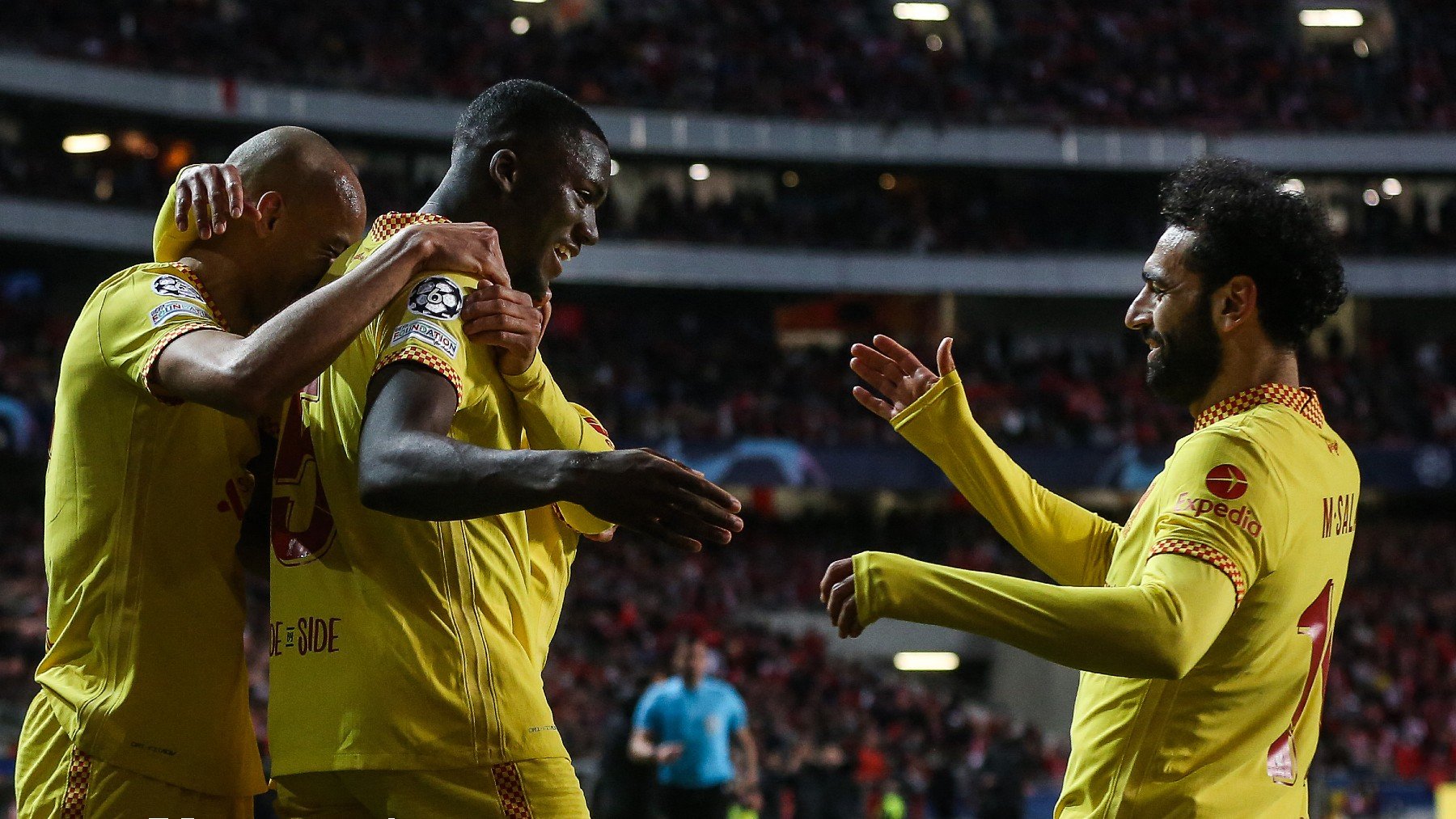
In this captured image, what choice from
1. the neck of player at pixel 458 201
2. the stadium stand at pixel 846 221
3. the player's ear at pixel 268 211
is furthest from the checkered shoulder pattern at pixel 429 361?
the stadium stand at pixel 846 221

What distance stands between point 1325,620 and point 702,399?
28.1 metres

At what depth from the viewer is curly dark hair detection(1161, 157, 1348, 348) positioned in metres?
3.45

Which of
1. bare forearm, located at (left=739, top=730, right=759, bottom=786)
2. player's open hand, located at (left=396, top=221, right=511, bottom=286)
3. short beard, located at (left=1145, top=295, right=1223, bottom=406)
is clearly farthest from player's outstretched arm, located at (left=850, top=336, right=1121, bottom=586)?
bare forearm, located at (left=739, top=730, right=759, bottom=786)

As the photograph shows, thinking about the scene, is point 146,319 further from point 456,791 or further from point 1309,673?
point 1309,673

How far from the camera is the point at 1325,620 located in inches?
138

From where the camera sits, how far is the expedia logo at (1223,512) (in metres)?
3.11

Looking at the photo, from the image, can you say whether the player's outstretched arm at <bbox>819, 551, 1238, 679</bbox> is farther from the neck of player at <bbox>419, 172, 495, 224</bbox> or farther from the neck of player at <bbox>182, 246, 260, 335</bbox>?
the neck of player at <bbox>182, 246, 260, 335</bbox>

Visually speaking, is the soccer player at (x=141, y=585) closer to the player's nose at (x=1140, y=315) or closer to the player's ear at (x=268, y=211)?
the player's ear at (x=268, y=211)

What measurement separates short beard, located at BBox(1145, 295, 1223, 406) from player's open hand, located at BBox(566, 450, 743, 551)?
1461 mm

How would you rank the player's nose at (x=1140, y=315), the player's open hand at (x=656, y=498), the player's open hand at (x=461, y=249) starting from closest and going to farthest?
the player's open hand at (x=656, y=498)
the player's open hand at (x=461, y=249)
the player's nose at (x=1140, y=315)

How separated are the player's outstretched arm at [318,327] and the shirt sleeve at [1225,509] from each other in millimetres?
1411

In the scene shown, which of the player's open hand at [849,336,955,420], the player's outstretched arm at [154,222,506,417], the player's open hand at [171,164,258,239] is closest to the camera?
the player's outstretched arm at [154,222,506,417]

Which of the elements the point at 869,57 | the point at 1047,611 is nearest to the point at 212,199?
the point at 1047,611

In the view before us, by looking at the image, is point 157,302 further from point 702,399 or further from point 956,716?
point 702,399
